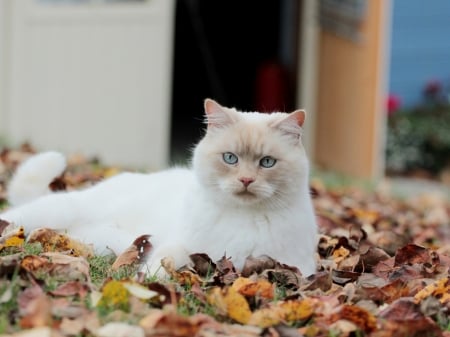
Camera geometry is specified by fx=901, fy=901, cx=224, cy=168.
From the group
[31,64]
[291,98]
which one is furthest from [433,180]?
[31,64]

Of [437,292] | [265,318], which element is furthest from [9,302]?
[437,292]

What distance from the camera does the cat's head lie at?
11.1 ft

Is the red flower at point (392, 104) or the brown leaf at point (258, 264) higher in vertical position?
the red flower at point (392, 104)

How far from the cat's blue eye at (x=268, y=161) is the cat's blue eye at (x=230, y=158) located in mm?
97

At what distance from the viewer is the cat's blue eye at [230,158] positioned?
11.2ft

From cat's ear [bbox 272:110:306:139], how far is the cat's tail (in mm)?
1404

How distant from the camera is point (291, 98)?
38.6 feet

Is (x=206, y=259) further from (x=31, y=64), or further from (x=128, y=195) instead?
(x=31, y=64)

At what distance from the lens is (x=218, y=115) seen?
11.4 ft

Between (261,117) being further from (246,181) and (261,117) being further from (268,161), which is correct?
(246,181)

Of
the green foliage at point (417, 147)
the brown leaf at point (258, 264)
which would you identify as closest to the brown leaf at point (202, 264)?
the brown leaf at point (258, 264)

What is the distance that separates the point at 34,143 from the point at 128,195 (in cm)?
421

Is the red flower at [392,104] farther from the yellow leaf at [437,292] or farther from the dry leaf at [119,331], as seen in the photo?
the dry leaf at [119,331]

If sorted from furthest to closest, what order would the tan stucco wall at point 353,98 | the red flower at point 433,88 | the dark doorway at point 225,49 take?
the red flower at point 433,88
the dark doorway at point 225,49
the tan stucco wall at point 353,98
